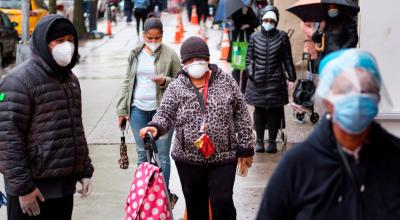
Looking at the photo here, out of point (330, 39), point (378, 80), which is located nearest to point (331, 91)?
point (378, 80)

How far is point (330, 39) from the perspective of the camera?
9.12m

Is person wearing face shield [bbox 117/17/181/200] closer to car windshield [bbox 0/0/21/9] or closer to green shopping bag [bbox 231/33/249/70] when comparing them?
green shopping bag [bbox 231/33/249/70]

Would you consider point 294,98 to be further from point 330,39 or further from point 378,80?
point 378,80

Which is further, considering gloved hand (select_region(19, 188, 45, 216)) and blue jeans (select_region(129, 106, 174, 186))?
blue jeans (select_region(129, 106, 174, 186))

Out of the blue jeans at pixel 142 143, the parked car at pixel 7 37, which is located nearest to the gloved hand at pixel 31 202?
the blue jeans at pixel 142 143

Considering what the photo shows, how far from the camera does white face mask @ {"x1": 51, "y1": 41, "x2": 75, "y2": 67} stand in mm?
4676

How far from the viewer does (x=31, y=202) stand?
4512 millimetres

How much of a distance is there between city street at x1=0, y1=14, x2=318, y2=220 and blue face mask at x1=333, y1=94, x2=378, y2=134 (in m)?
4.18

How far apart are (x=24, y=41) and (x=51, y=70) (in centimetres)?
835

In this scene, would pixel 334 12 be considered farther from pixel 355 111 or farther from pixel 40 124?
pixel 355 111

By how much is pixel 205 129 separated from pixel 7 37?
43.9 ft

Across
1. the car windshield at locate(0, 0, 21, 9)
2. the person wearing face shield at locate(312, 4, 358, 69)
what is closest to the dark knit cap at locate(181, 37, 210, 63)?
the person wearing face shield at locate(312, 4, 358, 69)

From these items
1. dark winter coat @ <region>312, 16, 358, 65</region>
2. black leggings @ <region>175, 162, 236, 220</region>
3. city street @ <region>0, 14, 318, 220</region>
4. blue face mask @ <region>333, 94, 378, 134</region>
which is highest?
blue face mask @ <region>333, 94, 378, 134</region>

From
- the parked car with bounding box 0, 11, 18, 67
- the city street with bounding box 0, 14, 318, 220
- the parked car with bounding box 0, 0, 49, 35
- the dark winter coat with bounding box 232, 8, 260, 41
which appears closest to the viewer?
the city street with bounding box 0, 14, 318, 220
